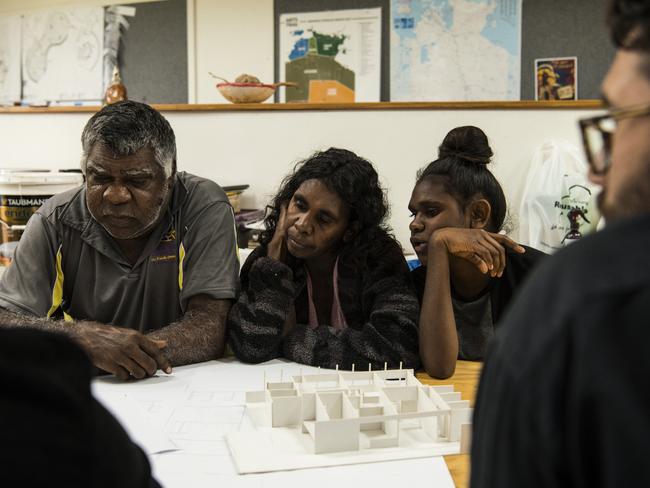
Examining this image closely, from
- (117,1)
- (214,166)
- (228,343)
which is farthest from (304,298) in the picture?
(117,1)

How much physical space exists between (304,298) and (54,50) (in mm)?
3824

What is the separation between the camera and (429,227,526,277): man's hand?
160 centimetres

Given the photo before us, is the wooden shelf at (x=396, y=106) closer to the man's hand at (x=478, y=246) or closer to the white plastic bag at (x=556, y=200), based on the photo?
the white plastic bag at (x=556, y=200)

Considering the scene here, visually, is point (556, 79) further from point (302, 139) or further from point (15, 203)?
point (15, 203)

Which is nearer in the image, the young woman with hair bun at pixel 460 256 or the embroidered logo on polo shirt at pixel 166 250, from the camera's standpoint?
the young woman with hair bun at pixel 460 256

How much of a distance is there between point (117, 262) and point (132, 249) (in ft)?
0.17

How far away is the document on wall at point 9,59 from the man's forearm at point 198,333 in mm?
3924

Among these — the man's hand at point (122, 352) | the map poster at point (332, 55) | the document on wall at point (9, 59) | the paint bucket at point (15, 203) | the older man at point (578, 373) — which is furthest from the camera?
the document on wall at point (9, 59)

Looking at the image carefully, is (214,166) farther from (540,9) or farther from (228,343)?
(540,9)

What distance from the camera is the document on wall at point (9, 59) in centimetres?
489

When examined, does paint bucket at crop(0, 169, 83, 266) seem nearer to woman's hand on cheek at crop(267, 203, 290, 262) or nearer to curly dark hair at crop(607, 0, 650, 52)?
woman's hand on cheek at crop(267, 203, 290, 262)

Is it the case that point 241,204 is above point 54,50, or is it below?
below

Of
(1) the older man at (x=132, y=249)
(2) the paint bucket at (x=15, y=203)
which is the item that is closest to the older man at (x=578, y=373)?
(1) the older man at (x=132, y=249)

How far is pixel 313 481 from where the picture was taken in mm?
1002
